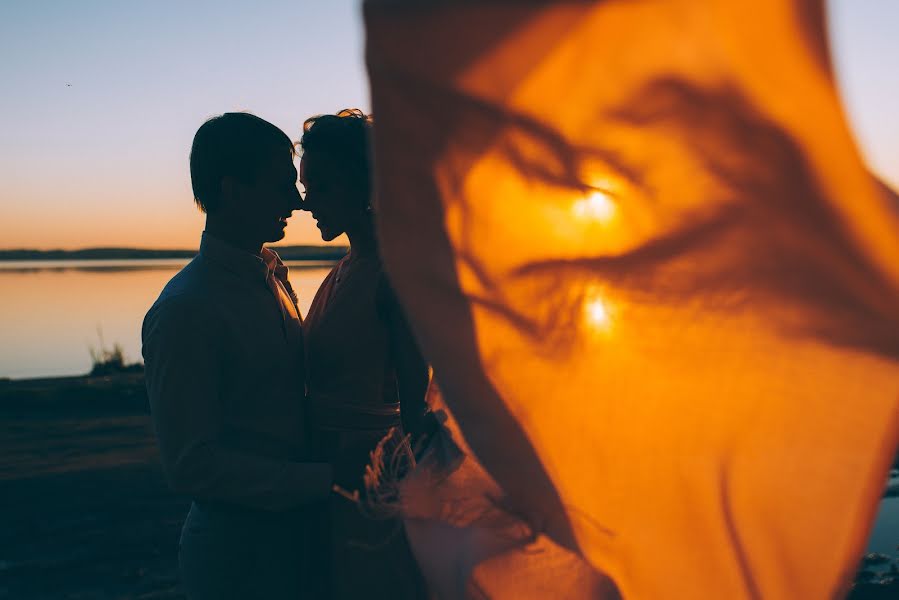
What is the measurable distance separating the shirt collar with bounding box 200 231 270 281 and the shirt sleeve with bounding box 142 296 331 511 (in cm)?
21

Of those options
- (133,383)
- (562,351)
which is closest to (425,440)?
(562,351)

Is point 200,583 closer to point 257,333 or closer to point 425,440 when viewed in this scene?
point 257,333

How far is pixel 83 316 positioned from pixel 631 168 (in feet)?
159

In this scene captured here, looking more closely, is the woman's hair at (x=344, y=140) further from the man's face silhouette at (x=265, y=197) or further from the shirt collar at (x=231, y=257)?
the shirt collar at (x=231, y=257)

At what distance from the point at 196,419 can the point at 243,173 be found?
0.78 meters

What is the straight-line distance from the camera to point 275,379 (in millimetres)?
2342

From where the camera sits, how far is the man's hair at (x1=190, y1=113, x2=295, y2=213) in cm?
240

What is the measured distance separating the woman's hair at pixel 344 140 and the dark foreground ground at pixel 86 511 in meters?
4.48

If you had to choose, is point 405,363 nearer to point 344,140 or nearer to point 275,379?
point 275,379

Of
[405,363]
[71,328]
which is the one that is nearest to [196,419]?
[405,363]

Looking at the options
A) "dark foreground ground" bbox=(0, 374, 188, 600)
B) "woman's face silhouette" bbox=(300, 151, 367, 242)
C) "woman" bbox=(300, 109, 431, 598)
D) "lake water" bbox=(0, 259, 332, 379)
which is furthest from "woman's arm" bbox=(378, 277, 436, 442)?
"lake water" bbox=(0, 259, 332, 379)

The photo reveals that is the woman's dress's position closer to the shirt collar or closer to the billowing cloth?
the shirt collar

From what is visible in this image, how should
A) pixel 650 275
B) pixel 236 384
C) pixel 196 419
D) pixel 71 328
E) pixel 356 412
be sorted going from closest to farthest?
pixel 650 275
pixel 196 419
pixel 236 384
pixel 356 412
pixel 71 328

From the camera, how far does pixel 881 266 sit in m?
0.88
